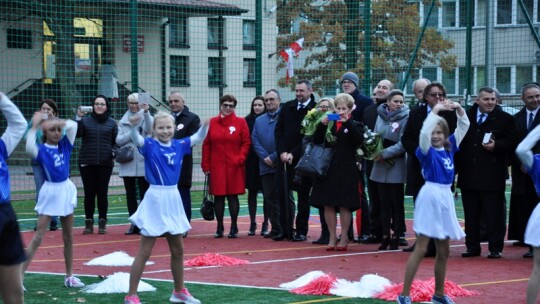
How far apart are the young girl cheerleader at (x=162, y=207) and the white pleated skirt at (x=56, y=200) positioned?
3.56ft

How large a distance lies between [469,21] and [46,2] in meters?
8.73

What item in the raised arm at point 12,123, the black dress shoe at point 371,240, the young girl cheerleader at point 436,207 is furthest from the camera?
the black dress shoe at point 371,240

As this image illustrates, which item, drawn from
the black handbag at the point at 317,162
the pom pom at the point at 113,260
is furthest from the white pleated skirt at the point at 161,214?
the black handbag at the point at 317,162

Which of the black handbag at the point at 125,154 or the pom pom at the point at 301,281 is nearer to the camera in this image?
the pom pom at the point at 301,281

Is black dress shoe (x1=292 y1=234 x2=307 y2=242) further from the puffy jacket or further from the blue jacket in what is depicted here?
the puffy jacket

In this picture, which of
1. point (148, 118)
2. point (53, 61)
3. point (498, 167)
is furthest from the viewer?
point (53, 61)

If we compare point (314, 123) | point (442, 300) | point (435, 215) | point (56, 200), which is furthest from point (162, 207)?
point (314, 123)

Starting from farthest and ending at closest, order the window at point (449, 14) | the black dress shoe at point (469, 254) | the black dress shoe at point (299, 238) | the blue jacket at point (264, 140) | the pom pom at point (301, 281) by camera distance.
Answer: the window at point (449, 14)
the blue jacket at point (264, 140)
the black dress shoe at point (299, 238)
the black dress shoe at point (469, 254)
the pom pom at point (301, 281)

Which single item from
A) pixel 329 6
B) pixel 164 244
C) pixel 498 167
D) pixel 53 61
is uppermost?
pixel 329 6

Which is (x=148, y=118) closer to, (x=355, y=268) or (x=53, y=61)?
(x=355, y=268)

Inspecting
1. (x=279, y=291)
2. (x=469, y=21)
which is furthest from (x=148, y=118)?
(x=469, y=21)

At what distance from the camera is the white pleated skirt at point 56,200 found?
926 centimetres

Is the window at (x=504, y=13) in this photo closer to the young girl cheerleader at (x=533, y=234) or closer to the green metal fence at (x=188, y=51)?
the green metal fence at (x=188, y=51)

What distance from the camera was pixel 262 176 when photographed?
45.9 feet
